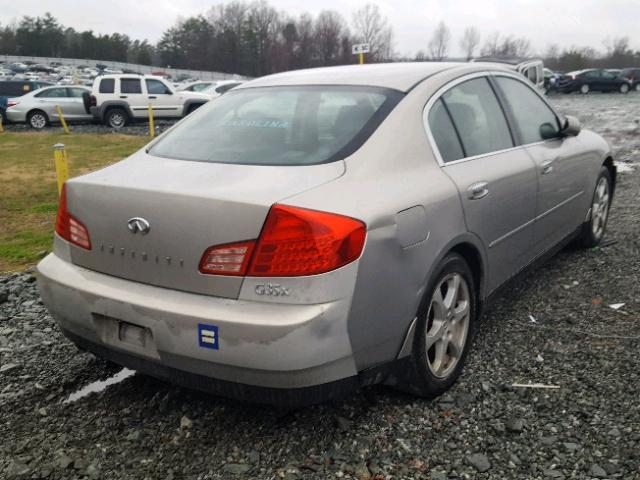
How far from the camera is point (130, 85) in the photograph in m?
20.2

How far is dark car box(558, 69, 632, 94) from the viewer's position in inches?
1543

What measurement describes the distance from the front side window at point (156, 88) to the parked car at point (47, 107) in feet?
7.87

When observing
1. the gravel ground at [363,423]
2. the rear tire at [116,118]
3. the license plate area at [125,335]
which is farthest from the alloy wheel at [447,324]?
the rear tire at [116,118]

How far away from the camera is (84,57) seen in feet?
358

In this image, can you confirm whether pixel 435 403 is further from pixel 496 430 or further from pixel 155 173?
pixel 155 173

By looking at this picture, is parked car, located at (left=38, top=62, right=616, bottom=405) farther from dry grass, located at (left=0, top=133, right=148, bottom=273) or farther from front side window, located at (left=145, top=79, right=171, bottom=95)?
front side window, located at (left=145, top=79, right=171, bottom=95)

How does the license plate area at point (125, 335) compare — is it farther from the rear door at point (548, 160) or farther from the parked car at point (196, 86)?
the parked car at point (196, 86)

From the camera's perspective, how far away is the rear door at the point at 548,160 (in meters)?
3.91

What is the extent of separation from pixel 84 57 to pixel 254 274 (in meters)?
119

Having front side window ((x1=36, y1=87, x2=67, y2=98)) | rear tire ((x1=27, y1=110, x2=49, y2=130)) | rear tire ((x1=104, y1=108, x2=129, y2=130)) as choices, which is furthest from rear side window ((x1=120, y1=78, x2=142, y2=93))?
rear tire ((x1=27, y1=110, x2=49, y2=130))

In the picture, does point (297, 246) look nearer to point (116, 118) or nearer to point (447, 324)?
point (447, 324)

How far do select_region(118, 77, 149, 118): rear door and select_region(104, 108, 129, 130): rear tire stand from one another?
35 cm

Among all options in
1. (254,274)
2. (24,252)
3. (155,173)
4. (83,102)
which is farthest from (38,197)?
(83,102)

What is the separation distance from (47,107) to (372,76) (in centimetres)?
2042
